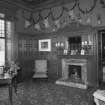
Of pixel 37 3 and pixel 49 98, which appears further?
pixel 37 3

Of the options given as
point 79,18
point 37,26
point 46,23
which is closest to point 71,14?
point 79,18

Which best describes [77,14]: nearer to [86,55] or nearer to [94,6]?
[94,6]

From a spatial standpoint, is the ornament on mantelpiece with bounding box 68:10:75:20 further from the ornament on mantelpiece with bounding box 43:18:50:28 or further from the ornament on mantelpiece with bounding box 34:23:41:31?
the ornament on mantelpiece with bounding box 34:23:41:31

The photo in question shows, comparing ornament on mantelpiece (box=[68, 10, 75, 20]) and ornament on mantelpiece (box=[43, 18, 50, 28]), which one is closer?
ornament on mantelpiece (box=[68, 10, 75, 20])

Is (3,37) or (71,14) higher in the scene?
(71,14)

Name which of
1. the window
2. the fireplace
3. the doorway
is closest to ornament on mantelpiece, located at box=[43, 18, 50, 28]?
the window

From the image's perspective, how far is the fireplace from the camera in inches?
217

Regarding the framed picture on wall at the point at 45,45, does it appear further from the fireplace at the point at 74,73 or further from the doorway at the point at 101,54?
the doorway at the point at 101,54

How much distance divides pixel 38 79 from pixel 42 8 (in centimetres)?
434

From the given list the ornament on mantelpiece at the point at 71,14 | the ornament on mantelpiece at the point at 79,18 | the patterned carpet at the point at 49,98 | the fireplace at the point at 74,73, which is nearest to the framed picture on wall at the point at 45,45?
the fireplace at the point at 74,73

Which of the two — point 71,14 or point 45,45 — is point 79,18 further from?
point 45,45

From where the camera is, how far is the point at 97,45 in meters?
5.32

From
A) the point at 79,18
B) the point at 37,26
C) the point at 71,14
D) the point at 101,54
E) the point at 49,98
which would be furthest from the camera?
the point at 37,26

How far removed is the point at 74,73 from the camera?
20.3 ft
